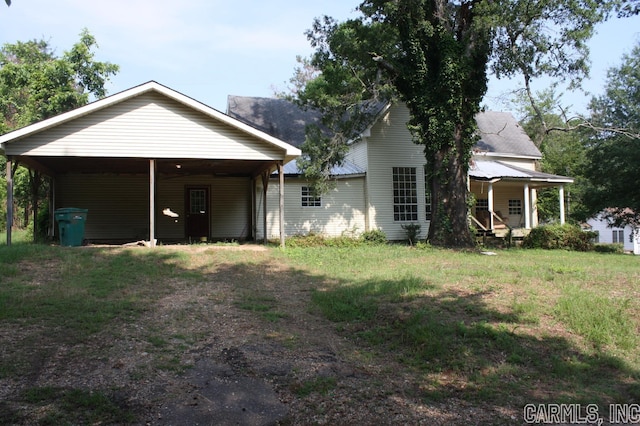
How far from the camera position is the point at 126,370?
5336 millimetres

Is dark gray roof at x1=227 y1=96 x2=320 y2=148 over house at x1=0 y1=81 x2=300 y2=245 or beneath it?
over

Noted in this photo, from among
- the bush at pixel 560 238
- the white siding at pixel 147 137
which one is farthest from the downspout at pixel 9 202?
the bush at pixel 560 238

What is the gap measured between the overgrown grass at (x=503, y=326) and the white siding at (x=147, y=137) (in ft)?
19.9

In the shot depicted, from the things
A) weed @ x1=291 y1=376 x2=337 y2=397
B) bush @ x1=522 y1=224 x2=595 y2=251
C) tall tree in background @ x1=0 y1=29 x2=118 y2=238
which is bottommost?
weed @ x1=291 y1=376 x2=337 y2=397

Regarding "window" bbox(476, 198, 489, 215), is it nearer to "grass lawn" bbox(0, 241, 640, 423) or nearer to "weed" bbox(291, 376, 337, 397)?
"grass lawn" bbox(0, 241, 640, 423)

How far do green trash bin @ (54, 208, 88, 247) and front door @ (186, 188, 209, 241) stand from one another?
5.42 m

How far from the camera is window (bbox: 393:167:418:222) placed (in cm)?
2016

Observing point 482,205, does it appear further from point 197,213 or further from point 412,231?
point 197,213

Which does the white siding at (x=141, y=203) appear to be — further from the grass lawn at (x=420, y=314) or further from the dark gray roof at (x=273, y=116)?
the grass lawn at (x=420, y=314)

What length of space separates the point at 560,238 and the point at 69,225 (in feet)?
58.3

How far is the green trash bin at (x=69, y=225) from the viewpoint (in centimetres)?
1398

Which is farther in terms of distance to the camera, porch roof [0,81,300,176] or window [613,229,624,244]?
window [613,229,624,244]

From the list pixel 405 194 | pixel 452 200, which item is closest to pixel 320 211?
pixel 405 194

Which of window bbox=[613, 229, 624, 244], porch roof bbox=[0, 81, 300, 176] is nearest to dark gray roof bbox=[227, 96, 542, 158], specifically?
porch roof bbox=[0, 81, 300, 176]
